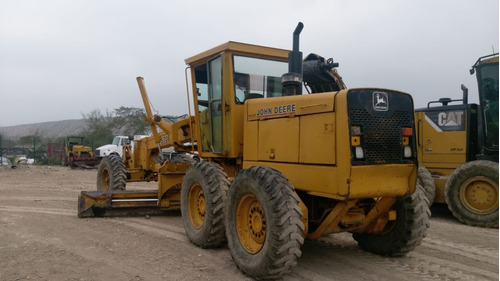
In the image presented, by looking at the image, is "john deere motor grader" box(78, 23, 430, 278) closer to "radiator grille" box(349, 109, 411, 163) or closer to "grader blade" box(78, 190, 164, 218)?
"radiator grille" box(349, 109, 411, 163)

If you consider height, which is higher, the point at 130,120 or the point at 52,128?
the point at 52,128

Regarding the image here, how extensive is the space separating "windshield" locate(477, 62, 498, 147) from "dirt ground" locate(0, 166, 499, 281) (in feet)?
6.63

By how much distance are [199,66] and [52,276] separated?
3667 millimetres

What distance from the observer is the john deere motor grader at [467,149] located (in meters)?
7.45

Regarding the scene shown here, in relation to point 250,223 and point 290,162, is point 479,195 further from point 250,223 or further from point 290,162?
point 250,223

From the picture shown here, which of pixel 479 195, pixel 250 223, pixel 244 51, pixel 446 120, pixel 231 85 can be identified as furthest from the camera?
pixel 446 120

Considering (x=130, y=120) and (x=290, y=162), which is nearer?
(x=290, y=162)

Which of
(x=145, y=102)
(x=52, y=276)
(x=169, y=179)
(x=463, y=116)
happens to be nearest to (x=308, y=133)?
(x=52, y=276)

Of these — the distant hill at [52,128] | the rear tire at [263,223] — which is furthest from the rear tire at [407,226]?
the distant hill at [52,128]

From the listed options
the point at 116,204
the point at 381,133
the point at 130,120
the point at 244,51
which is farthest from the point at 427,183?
the point at 130,120

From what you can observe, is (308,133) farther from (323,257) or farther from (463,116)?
(463,116)

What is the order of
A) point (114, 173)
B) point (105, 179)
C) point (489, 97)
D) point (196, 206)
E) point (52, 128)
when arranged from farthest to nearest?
point (52, 128) < point (105, 179) < point (114, 173) < point (489, 97) < point (196, 206)

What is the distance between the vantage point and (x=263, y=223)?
13.9 feet

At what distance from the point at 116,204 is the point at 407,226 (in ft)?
16.7
